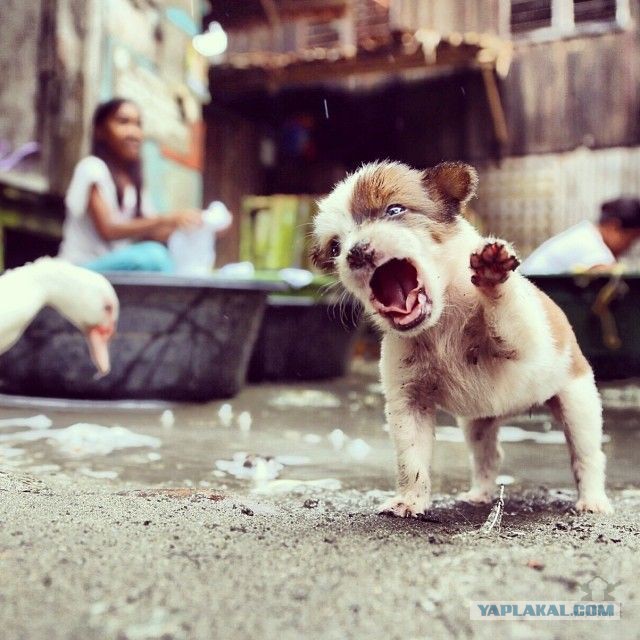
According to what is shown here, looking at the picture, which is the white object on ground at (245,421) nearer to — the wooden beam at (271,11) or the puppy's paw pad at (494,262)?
the puppy's paw pad at (494,262)

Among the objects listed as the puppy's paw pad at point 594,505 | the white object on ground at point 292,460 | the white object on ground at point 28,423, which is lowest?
the white object on ground at point 292,460

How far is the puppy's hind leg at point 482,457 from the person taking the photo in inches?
90.9

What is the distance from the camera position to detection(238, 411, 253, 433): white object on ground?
3761mm

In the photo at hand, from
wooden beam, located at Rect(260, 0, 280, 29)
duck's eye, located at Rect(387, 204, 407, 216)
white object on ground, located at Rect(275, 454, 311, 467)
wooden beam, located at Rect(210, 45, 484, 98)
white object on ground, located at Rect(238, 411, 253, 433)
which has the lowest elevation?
white object on ground, located at Rect(275, 454, 311, 467)

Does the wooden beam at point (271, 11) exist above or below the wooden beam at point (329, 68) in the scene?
above

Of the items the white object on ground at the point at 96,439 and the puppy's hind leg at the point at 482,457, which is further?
the white object on ground at the point at 96,439

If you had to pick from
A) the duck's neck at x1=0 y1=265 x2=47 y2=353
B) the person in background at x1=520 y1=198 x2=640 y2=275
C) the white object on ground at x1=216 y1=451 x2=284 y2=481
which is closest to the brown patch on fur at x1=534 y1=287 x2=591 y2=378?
the white object on ground at x1=216 y1=451 x2=284 y2=481

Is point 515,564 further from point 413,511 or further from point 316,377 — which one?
point 316,377

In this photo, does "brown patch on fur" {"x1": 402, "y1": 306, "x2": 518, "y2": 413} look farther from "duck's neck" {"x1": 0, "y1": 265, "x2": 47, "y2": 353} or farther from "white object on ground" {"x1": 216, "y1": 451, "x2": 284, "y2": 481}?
"duck's neck" {"x1": 0, "y1": 265, "x2": 47, "y2": 353}

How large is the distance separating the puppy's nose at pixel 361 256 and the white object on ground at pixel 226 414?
2.30 metres

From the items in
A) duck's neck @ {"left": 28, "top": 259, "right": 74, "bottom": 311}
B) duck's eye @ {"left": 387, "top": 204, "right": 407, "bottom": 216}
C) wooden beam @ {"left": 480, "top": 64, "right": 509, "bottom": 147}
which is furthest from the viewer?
wooden beam @ {"left": 480, "top": 64, "right": 509, "bottom": 147}

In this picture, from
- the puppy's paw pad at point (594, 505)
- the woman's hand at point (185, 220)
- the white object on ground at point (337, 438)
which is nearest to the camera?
the puppy's paw pad at point (594, 505)

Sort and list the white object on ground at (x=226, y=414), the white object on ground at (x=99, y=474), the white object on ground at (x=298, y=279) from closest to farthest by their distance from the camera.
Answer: the white object on ground at (x=99, y=474)
the white object on ground at (x=226, y=414)
the white object on ground at (x=298, y=279)

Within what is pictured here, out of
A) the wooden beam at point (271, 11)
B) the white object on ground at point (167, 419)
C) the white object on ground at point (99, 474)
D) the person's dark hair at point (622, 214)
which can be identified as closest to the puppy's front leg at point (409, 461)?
the white object on ground at point (99, 474)
